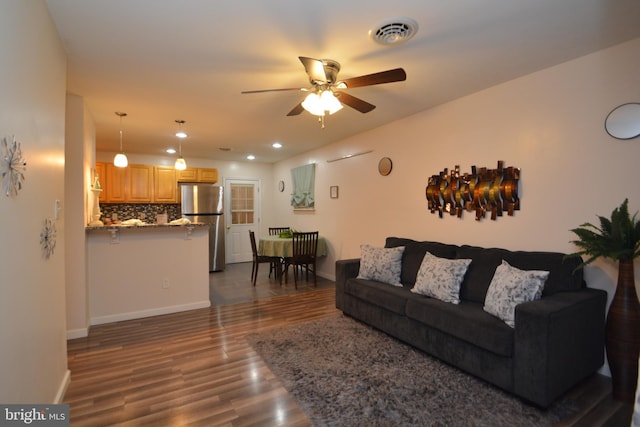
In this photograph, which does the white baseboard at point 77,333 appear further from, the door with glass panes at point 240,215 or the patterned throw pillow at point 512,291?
the door with glass panes at point 240,215

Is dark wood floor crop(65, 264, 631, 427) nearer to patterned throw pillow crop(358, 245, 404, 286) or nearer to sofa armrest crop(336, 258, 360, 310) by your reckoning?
sofa armrest crop(336, 258, 360, 310)

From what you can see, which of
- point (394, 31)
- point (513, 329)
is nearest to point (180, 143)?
point (394, 31)

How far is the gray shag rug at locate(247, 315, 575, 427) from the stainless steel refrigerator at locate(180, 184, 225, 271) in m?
3.73

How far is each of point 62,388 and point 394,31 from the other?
10.9ft

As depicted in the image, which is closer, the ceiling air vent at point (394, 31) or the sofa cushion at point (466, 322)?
the ceiling air vent at point (394, 31)

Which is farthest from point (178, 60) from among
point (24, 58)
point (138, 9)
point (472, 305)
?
point (472, 305)

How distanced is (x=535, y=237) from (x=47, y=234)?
11.9ft

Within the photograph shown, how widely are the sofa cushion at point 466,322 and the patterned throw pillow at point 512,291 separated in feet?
0.22

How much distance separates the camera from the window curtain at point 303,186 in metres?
6.05

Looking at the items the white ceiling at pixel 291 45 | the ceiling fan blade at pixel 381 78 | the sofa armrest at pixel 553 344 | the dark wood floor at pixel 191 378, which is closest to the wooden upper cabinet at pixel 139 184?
the white ceiling at pixel 291 45

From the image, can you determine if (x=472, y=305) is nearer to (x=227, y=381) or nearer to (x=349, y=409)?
(x=349, y=409)

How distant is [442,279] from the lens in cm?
280

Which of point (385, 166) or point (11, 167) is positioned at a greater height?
point (385, 166)

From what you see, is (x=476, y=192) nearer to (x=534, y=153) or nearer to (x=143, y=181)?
(x=534, y=153)
